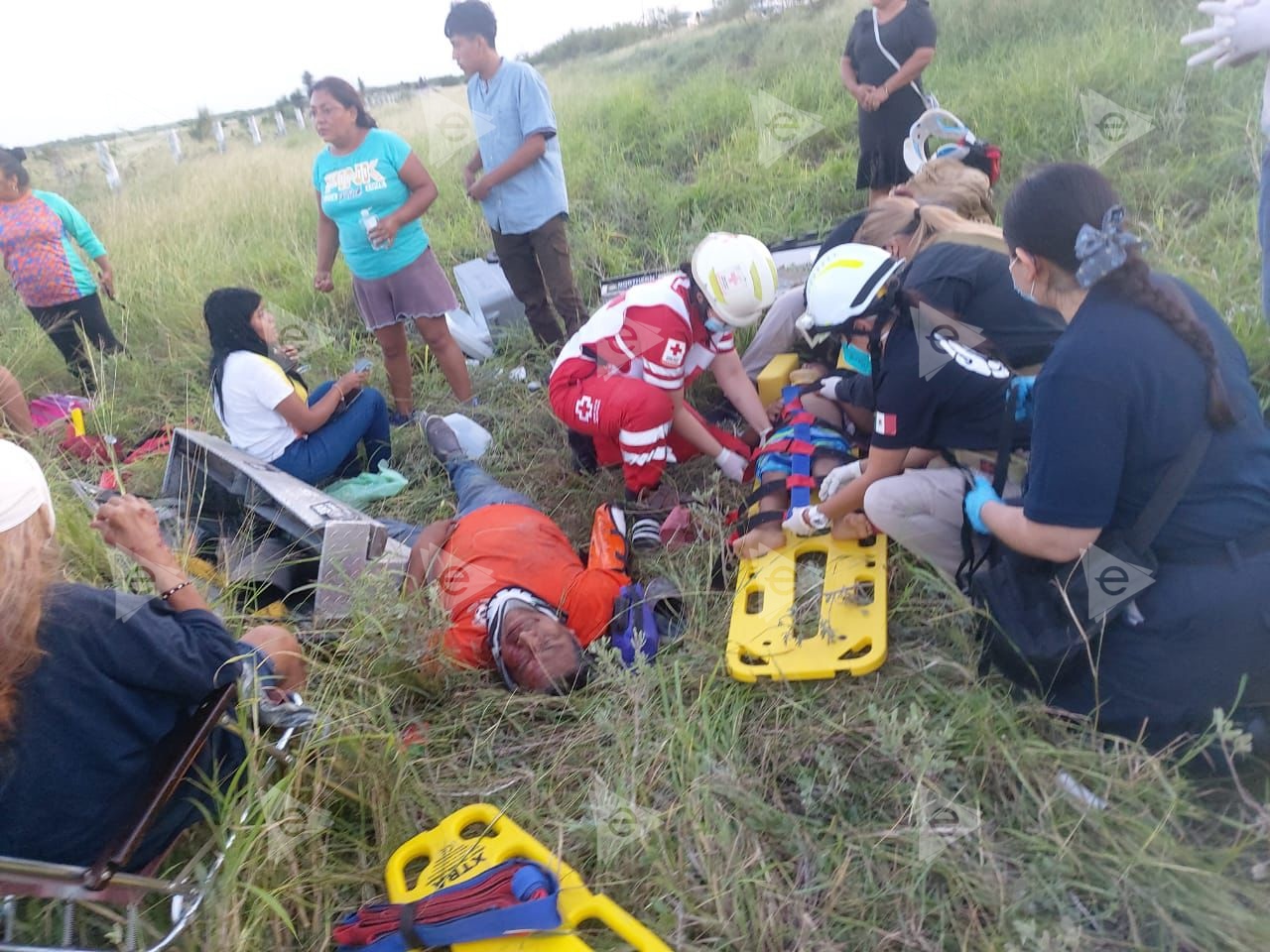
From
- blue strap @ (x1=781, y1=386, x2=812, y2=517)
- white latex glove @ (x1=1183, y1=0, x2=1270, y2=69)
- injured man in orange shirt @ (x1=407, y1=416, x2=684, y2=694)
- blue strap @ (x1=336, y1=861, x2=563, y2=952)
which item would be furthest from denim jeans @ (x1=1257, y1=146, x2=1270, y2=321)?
blue strap @ (x1=336, y1=861, x2=563, y2=952)

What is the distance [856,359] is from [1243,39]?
1.52 meters

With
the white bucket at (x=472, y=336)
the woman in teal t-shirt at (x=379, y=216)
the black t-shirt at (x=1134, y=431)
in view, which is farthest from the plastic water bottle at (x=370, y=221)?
the black t-shirt at (x=1134, y=431)

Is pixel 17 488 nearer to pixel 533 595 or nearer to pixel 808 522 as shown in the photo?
pixel 533 595

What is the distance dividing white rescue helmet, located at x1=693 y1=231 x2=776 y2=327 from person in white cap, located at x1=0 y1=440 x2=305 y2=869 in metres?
2.13

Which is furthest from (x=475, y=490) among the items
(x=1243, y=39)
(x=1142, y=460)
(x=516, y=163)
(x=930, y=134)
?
(x=1243, y=39)

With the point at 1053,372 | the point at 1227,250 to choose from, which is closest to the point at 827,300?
the point at 1053,372

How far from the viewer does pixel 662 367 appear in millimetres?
3307

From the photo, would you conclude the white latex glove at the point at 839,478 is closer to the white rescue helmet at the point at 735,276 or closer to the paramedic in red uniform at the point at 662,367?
the paramedic in red uniform at the point at 662,367

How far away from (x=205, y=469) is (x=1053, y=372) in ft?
10.4

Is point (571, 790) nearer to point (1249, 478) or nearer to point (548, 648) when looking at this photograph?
point (548, 648)

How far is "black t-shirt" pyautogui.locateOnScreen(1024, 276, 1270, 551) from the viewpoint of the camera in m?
1.67

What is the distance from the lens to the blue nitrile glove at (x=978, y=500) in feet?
7.15

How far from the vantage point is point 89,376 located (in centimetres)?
529

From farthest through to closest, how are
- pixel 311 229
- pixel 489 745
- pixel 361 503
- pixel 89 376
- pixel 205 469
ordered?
1. pixel 311 229
2. pixel 89 376
3. pixel 361 503
4. pixel 205 469
5. pixel 489 745
